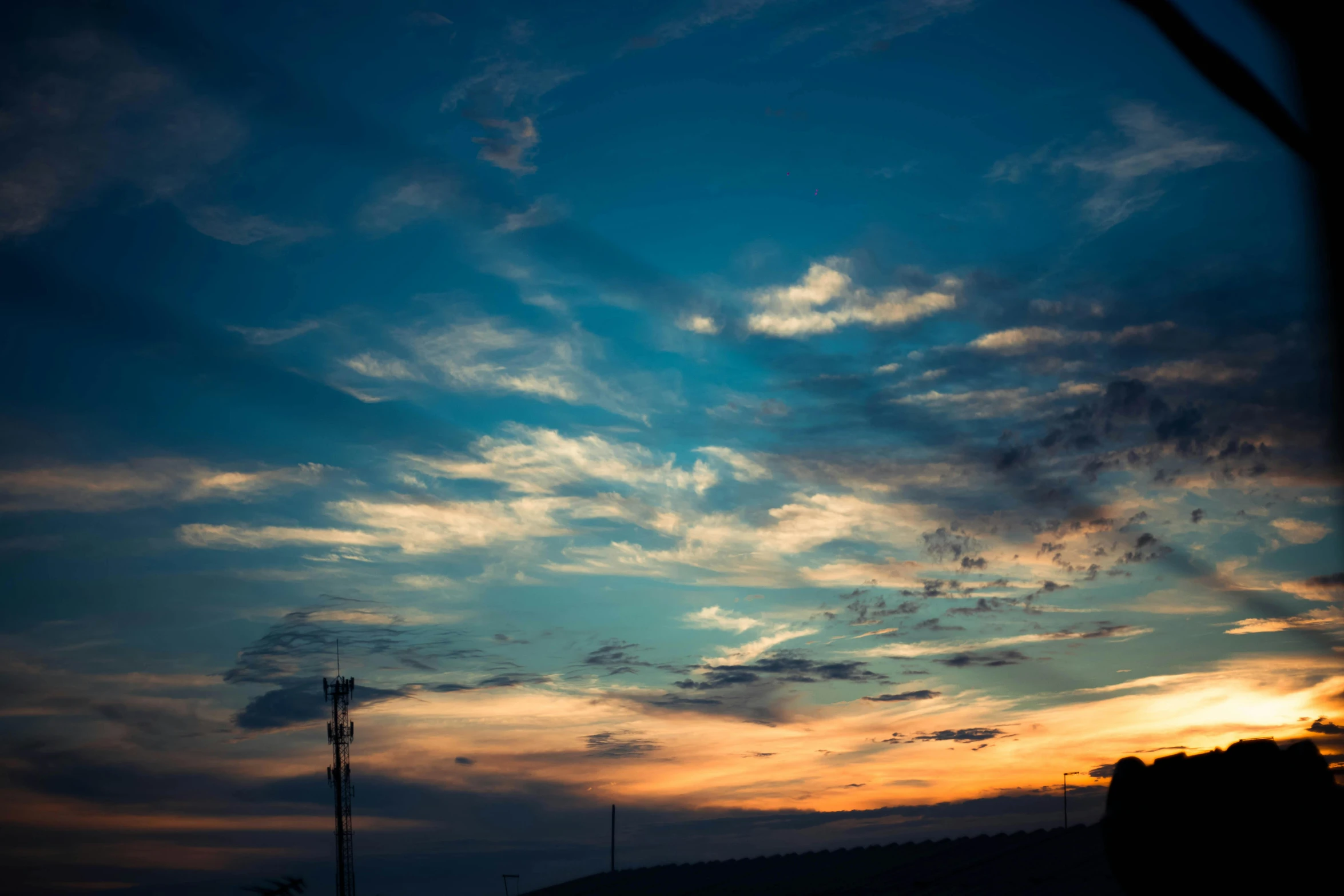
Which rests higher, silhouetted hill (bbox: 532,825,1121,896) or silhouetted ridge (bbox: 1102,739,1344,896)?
silhouetted ridge (bbox: 1102,739,1344,896)

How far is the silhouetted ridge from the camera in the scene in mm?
6379

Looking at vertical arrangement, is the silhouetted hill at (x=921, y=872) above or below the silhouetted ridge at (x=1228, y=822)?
below

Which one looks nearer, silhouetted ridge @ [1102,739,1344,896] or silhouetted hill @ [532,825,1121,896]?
silhouetted ridge @ [1102,739,1344,896]

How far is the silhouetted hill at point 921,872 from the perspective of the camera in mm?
28297

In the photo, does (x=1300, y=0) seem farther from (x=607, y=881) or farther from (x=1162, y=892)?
(x=607, y=881)

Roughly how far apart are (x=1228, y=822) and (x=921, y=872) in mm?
31124

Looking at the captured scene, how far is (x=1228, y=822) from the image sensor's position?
661 centimetres

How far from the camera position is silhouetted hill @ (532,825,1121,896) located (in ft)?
92.8

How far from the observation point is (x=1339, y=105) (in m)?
2.68

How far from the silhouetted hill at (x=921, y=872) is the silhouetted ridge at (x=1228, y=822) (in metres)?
20.3

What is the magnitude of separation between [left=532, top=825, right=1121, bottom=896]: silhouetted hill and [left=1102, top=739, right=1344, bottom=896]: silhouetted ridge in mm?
20324

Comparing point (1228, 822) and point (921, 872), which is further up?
point (1228, 822)

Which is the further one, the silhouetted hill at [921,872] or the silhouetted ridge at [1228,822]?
the silhouetted hill at [921,872]

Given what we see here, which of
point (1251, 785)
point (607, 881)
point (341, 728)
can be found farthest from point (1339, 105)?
point (341, 728)
